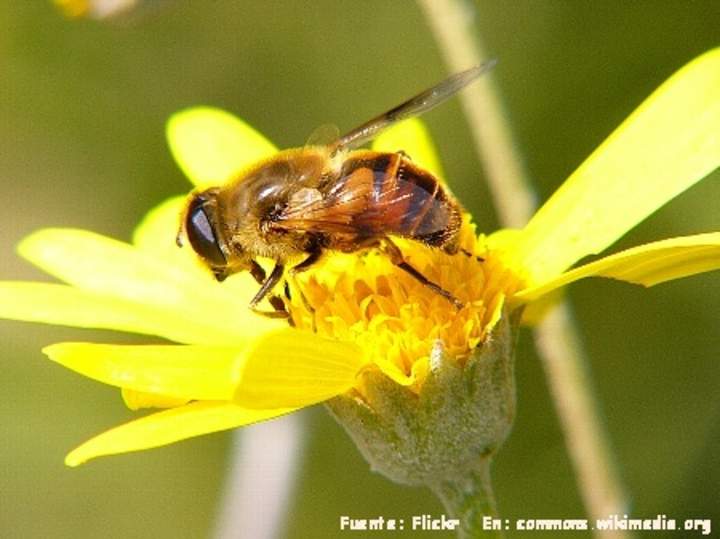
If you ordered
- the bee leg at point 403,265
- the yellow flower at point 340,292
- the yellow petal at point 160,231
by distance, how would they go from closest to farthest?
1. the yellow flower at point 340,292
2. the bee leg at point 403,265
3. the yellow petal at point 160,231

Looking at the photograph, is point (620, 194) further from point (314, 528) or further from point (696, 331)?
point (314, 528)

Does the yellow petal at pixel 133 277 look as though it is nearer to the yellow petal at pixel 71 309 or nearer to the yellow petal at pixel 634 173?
the yellow petal at pixel 71 309

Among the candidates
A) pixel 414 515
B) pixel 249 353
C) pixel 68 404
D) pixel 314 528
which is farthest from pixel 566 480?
pixel 249 353

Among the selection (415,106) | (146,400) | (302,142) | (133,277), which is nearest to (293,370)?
(146,400)

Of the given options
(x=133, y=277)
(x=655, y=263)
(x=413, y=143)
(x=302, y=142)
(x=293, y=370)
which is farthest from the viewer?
(x=302, y=142)

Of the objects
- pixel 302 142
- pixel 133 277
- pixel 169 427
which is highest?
pixel 302 142

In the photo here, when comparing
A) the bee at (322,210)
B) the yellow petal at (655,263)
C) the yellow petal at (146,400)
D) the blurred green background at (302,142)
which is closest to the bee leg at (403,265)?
the bee at (322,210)

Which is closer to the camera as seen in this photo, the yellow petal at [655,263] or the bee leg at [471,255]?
the yellow petal at [655,263]

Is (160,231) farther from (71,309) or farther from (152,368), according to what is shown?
(152,368)
